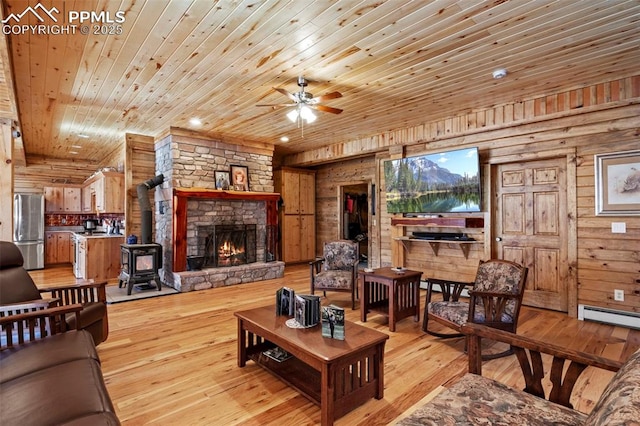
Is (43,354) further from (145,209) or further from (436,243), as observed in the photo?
(436,243)

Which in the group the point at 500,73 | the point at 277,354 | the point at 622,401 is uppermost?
the point at 500,73

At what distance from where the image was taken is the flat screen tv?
4.88 metres

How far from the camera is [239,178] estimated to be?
6.27m

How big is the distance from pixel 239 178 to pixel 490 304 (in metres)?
4.82

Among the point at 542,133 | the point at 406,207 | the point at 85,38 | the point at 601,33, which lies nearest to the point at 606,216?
the point at 542,133

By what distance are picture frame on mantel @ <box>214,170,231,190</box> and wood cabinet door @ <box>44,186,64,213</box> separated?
497 centimetres

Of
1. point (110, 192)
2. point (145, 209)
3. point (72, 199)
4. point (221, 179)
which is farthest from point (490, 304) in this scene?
point (72, 199)

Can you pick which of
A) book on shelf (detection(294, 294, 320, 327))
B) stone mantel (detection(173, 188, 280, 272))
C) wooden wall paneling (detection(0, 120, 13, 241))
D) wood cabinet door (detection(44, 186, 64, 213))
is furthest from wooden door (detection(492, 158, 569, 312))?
wood cabinet door (detection(44, 186, 64, 213))

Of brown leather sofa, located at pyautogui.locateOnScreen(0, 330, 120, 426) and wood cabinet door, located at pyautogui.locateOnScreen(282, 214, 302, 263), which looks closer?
brown leather sofa, located at pyautogui.locateOnScreen(0, 330, 120, 426)

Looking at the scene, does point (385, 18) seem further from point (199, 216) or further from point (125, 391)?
point (199, 216)

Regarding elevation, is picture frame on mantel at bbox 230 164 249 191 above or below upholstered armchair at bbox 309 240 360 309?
above

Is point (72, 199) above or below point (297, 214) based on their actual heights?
above

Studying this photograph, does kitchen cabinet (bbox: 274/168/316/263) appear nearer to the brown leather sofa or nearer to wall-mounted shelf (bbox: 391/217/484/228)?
wall-mounted shelf (bbox: 391/217/484/228)

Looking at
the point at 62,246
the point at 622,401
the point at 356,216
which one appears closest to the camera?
the point at 622,401
